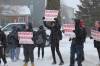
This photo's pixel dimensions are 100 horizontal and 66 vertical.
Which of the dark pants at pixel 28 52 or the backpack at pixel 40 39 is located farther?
the backpack at pixel 40 39

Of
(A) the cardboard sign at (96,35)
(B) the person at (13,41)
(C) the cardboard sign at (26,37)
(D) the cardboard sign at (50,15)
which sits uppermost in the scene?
(D) the cardboard sign at (50,15)

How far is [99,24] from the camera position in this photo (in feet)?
49.0

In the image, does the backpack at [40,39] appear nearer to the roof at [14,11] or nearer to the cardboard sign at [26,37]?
the cardboard sign at [26,37]

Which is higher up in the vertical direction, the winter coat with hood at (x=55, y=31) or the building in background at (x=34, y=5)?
the winter coat with hood at (x=55, y=31)

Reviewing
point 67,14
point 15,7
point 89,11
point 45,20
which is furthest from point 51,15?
point 67,14

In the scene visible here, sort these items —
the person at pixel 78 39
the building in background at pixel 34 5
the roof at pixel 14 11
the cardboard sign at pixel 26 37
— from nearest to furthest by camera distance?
the person at pixel 78 39
the cardboard sign at pixel 26 37
the roof at pixel 14 11
the building in background at pixel 34 5

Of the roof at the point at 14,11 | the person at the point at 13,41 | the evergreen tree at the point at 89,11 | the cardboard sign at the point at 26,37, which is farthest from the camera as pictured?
the roof at the point at 14,11

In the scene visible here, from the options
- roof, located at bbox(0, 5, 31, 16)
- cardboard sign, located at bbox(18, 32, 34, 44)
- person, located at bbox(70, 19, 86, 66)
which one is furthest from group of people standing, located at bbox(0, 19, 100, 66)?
roof, located at bbox(0, 5, 31, 16)

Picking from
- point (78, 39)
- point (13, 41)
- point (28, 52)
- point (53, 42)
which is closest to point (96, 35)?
point (78, 39)

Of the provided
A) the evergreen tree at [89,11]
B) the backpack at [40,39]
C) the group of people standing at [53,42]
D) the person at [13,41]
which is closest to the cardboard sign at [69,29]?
the group of people standing at [53,42]

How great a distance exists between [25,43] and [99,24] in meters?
2.87

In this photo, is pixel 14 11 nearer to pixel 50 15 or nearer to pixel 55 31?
pixel 50 15

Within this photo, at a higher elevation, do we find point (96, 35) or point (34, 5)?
point (96, 35)

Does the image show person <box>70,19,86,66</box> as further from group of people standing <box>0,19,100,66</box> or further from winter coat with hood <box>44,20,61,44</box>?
winter coat with hood <box>44,20,61,44</box>
